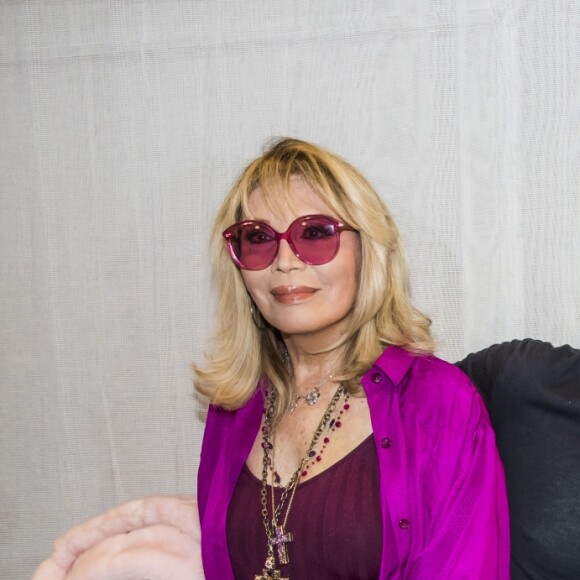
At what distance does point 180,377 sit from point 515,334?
0.82 meters

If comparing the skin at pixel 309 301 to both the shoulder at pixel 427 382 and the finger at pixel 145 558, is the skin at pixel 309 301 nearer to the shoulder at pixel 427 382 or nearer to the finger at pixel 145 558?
the shoulder at pixel 427 382

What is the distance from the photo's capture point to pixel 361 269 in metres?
1.74

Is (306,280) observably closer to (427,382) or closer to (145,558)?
(427,382)

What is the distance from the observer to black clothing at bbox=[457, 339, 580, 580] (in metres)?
1.56

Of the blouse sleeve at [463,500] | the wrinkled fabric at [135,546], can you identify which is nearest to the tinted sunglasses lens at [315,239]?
the blouse sleeve at [463,500]

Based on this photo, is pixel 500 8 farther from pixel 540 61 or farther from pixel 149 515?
pixel 149 515

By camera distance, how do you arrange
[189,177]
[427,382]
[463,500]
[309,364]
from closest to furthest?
[463,500] → [427,382] → [309,364] → [189,177]

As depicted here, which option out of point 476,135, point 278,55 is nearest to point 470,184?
point 476,135

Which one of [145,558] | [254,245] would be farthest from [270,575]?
[254,245]

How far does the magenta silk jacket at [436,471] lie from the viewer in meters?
1.51

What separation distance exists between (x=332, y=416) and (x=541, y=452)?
40 centimetres

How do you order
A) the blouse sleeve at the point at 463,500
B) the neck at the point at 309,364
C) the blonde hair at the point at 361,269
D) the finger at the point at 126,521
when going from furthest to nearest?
the finger at the point at 126,521 < the neck at the point at 309,364 < the blonde hair at the point at 361,269 < the blouse sleeve at the point at 463,500

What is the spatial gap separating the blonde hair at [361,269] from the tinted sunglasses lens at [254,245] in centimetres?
5

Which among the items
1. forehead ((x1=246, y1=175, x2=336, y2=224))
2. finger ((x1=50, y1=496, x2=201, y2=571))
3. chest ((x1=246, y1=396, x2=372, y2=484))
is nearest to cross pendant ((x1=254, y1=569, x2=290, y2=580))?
chest ((x1=246, y1=396, x2=372, y2=484))
